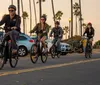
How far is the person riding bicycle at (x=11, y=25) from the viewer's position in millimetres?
12414

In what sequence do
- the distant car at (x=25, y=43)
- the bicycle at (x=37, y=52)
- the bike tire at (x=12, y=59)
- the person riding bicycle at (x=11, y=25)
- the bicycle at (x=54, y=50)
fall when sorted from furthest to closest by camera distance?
the distant car at (x=25, y=43) < the bicycle at (x=54, y=50) < the bicycle at (x=37, y=52) < the bike tire at (x=12, y=59) < the person riding bicycle at (x=11, y=25)

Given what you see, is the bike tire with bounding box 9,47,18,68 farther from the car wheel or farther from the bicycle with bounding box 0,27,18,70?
the car wheel

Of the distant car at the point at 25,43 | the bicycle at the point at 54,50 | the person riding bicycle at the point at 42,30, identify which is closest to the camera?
the person riding bicycle at the point at 42,30

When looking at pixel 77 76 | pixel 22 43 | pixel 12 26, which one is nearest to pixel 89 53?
pixel 22 43

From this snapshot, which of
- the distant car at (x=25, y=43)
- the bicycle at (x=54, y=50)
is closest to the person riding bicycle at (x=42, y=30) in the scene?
the bicycle at (x=54, y=50)

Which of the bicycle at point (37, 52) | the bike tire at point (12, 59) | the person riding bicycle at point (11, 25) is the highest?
the person riding bicycle at point (11, 25)

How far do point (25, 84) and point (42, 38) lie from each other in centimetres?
750

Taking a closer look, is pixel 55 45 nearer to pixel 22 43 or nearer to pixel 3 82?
pixel 22 43

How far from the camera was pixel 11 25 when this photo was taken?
12555 mm

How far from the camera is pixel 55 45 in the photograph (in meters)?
21.2

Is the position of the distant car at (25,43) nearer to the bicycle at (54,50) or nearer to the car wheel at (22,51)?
the car wheel at (22,51)

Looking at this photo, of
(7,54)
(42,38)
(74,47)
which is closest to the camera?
(7,54)

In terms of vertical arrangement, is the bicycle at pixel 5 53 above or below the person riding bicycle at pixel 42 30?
below

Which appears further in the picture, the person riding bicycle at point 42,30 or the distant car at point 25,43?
the distant car at point 25,43
